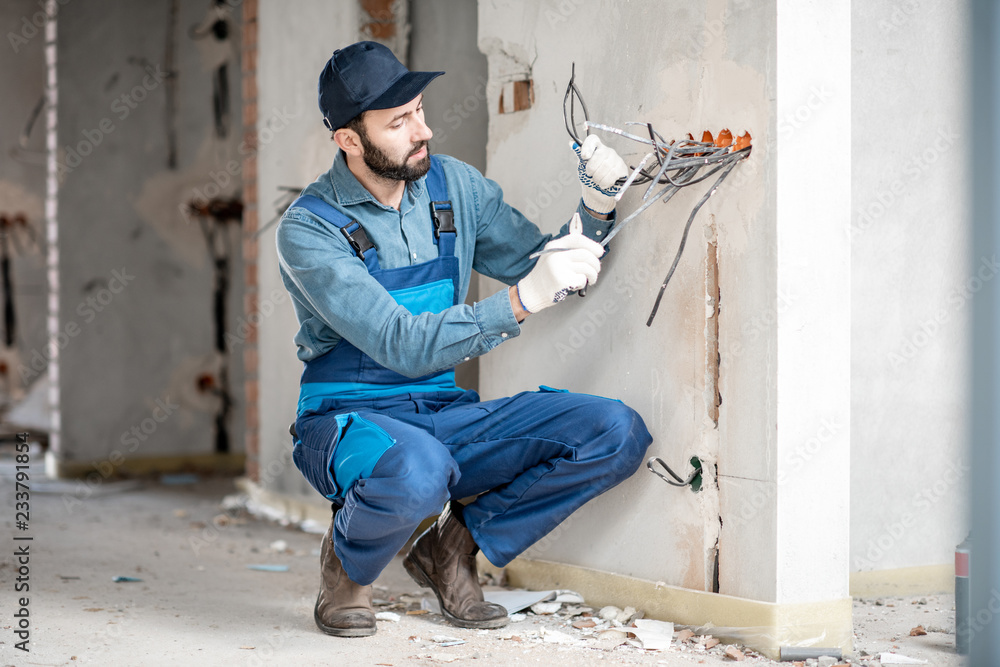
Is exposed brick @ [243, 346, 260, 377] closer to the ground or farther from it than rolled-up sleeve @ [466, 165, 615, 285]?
closer to the ground

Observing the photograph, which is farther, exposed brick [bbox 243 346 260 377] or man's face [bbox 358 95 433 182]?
exposed brick [bbox 243 346 260 377]

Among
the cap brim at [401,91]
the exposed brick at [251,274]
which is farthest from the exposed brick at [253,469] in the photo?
the cap brim at [401,91]

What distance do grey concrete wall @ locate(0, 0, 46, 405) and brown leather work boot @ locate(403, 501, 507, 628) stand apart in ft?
17.7

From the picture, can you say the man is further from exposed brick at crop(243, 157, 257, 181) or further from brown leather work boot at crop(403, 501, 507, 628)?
exposed brick at crop(243, 157, 257, 181)

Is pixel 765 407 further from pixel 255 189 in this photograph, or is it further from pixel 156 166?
pixel 156 166

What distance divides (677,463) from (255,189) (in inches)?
92.0

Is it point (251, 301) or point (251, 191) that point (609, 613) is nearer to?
point (251, 301)

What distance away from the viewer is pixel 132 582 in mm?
2611

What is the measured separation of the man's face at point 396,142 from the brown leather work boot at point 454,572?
0.77 meters

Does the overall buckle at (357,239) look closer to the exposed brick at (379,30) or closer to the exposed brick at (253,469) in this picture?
the exposed brick at (379,30)

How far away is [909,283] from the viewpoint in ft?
8.01

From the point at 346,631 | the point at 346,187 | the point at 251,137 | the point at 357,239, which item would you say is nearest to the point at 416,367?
the point at 357,239

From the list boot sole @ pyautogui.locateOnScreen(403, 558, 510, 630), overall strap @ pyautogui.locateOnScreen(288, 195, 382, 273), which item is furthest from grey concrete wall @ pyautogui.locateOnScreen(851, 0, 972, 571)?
overall strap @ pyautogui.locateOnScreen(288, 195, 382, 273)

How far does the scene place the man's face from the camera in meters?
2.20
